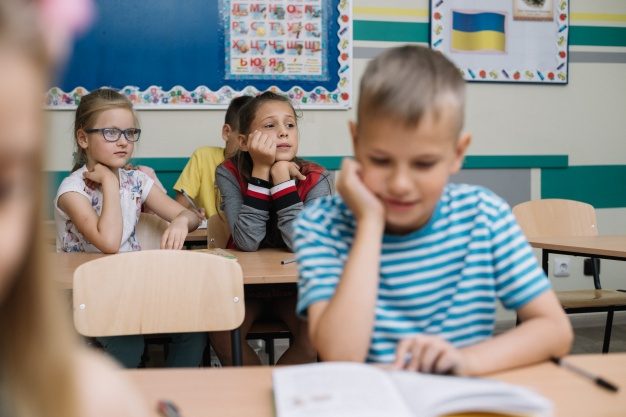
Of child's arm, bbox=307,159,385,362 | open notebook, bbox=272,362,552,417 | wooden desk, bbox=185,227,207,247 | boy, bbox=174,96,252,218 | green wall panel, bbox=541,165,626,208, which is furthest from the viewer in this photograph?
green wall panel, bbox=541,165,626,208

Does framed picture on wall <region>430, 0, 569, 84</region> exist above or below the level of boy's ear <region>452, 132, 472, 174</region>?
above

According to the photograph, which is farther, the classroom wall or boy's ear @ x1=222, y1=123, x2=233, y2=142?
the classroom wall

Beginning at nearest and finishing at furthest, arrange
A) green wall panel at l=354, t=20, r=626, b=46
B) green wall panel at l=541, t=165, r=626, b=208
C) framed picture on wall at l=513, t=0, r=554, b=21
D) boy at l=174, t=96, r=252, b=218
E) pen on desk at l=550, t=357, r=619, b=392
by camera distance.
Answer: pen on desk at l=550, t=357, r=619, b=392 → boy at l=174, t=96, r=252, b=218 → green wall panel at l=354, t=20, r=626, b=46 → framed picture on wall at l=513, t=0, r=554, b=21 → green wall panel at l=541, t=165, r=626, b=208

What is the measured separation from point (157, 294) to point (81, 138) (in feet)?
4.17

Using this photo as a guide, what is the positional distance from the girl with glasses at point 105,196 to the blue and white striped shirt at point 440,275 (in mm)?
1210

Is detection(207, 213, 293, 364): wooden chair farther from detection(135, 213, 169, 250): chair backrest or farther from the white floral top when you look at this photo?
the white floral top

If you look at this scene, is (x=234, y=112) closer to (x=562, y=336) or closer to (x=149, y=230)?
(x=149, y=230)

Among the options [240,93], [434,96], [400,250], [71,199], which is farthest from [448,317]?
[240,93]

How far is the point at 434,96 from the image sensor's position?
103 centimetres

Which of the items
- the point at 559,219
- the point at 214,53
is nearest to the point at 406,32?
the point at 214,53

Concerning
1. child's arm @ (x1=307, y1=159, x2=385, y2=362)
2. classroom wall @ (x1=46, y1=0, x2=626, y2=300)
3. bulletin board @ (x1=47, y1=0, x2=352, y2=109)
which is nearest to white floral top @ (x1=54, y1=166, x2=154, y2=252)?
bulletin board @ (x1=47, y1=0, x2=352, y2=109)

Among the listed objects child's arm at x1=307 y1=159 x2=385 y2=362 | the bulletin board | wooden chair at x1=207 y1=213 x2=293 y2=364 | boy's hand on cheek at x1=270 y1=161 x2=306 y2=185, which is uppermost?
the bulletin board

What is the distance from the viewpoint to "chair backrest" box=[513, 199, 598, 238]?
3.02 m

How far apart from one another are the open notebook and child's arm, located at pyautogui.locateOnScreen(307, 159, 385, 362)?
0.53 feet
